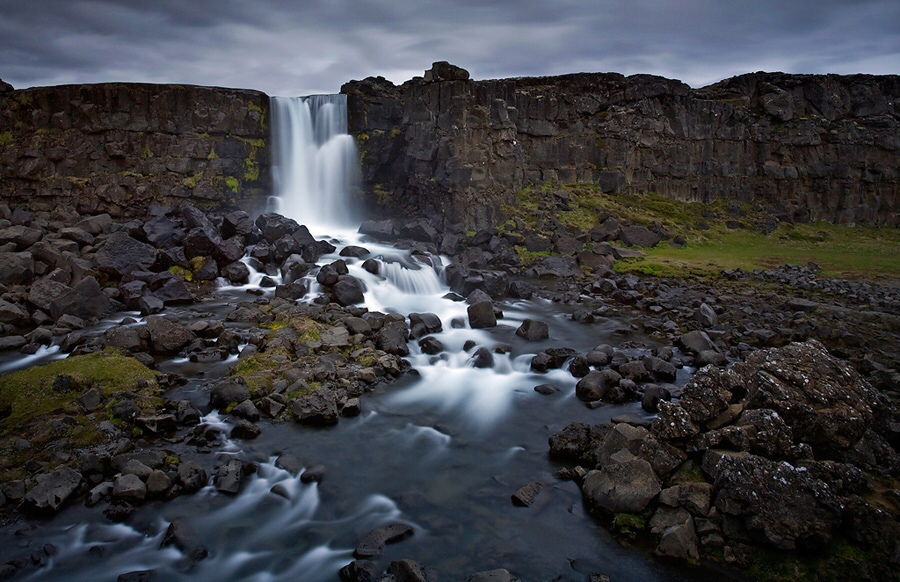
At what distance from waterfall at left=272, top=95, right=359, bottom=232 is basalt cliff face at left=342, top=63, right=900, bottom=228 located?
1.06m

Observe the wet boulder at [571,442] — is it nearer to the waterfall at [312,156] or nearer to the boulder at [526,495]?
the boulder at [526,495]

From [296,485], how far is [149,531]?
230cm

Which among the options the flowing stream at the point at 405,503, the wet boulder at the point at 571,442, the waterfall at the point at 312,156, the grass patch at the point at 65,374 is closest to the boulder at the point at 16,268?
the flowing stream at the point at 405,503

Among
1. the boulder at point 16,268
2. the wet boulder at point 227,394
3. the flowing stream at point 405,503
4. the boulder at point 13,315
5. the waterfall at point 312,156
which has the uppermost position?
the waterfall at point 312,156

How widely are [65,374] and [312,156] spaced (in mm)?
23011

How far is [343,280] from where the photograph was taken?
20750 millimetres

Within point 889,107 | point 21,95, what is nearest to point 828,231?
point 889,107

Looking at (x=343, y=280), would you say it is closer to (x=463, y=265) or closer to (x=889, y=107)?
(x=463, y=265)

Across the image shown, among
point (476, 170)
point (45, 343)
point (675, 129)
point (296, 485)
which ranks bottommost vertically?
point (296, 485)

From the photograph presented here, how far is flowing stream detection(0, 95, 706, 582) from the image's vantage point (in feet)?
26.0

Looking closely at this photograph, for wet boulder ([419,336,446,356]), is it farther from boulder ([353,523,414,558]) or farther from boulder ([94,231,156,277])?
boulder ([94,231,156,277])

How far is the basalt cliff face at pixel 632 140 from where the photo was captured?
3150 cm

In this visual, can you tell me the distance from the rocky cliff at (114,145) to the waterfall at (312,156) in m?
2.87

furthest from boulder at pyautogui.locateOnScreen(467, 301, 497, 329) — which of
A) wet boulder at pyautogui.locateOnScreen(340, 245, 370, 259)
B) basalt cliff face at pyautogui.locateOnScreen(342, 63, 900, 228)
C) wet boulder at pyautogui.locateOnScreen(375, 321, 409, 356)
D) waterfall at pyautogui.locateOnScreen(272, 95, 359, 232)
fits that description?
waterfall at pyautogui.locateOnScreen(272, 95, 359, 232)
